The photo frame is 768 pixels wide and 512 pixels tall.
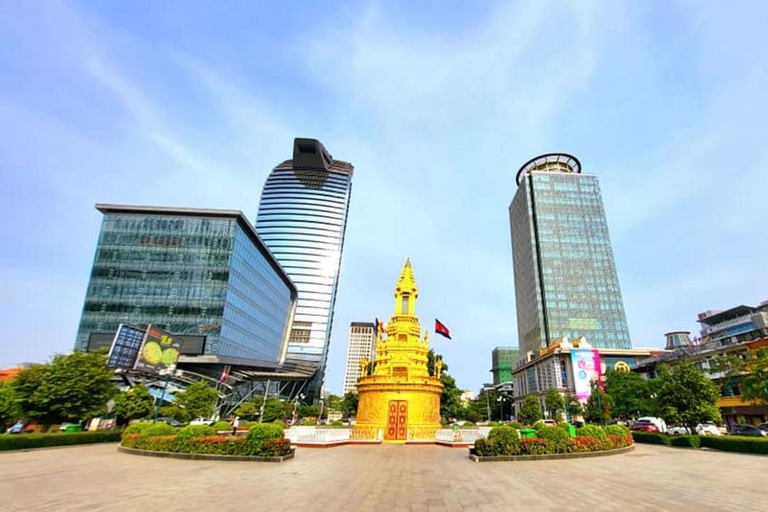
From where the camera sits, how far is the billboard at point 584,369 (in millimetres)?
70188

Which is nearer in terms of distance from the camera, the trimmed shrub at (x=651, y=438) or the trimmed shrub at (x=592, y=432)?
the trimmed shrub at (x=592, y=432)

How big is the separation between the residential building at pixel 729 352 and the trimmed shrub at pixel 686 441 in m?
9.13

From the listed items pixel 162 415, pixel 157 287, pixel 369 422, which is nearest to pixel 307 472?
pixel 369 422

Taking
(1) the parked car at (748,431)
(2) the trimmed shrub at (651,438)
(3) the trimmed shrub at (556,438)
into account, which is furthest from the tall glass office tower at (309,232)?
(3) the trimmed shrub at (556,438)

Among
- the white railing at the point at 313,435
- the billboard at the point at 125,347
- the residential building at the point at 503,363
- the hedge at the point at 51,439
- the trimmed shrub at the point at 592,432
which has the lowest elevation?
the hedge at the point at 51,439

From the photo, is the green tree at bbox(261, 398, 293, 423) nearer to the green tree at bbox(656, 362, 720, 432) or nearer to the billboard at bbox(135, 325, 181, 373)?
the billboard at bbox(135, 325, 181, 373)

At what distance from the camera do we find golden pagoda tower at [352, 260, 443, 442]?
31766mm

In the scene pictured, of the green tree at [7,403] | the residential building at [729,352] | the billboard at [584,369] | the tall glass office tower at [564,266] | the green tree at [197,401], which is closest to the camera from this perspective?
the green tree at [7,403]

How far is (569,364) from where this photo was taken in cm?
7631

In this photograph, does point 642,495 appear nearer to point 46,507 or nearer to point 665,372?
point 46,507

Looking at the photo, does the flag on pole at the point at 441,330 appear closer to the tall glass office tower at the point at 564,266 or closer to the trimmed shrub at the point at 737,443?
the trimmed shrub at the point at 737,443

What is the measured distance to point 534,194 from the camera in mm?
106000

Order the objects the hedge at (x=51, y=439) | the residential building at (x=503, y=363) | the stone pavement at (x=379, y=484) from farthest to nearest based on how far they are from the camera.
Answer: the residential building at (x=503, y=363)
the hedge at (x=51, y=439)
the stone pavement at (x=379, y=484)

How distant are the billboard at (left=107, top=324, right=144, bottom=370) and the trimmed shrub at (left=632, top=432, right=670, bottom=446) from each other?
→ 184ft
